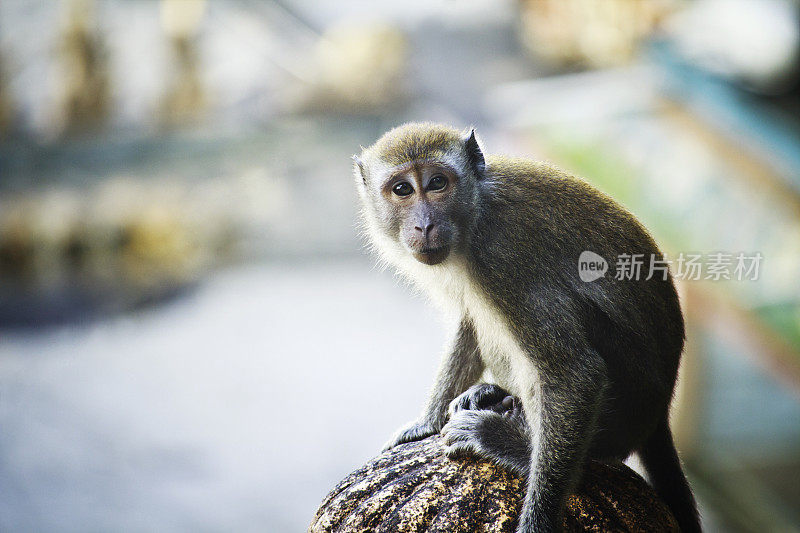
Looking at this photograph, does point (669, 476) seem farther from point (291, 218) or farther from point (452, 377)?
point (291, 218)

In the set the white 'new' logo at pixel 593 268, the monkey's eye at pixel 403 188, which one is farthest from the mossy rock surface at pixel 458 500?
the monkey's eye at pixel 403 188

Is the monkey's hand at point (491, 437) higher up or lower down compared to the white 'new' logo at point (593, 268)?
lower down

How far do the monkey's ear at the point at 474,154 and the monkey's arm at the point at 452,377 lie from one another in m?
0.62

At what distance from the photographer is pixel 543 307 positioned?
2.27m

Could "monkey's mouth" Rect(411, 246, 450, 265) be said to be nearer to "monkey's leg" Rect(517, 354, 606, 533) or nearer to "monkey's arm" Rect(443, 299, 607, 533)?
"monkey's arm" Rect(443, 299, 607, 533)

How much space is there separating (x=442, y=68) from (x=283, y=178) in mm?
2841

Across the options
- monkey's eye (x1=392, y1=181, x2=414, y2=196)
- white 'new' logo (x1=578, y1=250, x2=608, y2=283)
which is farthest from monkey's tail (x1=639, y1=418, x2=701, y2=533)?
monkey's eye (x1=392, y1=181, x2=414, y2=196)

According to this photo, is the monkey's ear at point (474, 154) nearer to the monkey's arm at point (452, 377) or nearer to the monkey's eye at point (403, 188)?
the monkey's eye at point (403, 188)

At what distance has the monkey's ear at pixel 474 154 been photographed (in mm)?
2480

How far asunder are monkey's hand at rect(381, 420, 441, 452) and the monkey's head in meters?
0.69

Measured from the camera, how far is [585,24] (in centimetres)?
905

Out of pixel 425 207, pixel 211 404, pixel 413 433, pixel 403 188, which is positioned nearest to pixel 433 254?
pixel 425 207

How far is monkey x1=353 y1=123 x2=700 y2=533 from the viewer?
2.24 meters

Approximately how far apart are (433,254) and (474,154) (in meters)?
0.40
